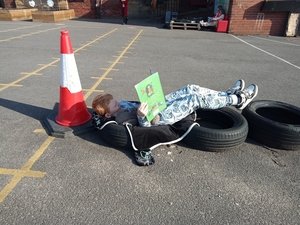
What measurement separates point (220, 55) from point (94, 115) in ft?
23.5

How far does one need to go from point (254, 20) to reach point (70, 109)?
46.9ft

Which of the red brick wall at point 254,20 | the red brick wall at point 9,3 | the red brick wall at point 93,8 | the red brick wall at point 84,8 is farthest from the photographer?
the red brick wall at point 9,3

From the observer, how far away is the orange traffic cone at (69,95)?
12.0 feet

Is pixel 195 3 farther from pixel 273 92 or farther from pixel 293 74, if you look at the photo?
→ pixel 273 92

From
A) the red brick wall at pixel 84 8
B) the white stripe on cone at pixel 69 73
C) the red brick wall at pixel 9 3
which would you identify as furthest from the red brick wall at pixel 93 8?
the white stripe on cone at pixel 69 73

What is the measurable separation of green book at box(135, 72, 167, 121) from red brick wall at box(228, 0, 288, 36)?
44.0 ft

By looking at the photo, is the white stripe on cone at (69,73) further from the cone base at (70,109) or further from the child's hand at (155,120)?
the child's hand at (155,120)

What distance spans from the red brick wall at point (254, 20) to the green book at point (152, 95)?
13.4 meters

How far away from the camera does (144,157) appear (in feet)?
10.5

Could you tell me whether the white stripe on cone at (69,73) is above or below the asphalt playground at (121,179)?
above

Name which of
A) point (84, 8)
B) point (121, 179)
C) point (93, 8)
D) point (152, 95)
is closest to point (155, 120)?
point (152, 95)

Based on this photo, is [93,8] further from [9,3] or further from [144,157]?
[144,157]

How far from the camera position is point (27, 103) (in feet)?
15.7

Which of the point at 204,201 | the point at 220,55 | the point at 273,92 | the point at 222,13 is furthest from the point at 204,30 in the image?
the point at 204,201
